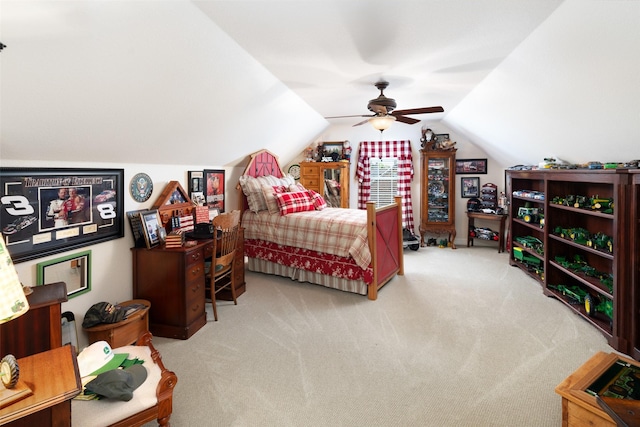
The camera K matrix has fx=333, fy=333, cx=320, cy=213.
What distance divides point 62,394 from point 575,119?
3.83 meters

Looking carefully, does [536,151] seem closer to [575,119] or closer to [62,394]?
[575,119]

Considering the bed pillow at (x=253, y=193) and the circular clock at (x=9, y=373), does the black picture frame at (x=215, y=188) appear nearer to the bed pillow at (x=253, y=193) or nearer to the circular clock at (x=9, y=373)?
the bed pillow at (x=253, y=193)

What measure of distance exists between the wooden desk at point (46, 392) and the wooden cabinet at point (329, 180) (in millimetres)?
4895

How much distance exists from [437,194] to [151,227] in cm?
482

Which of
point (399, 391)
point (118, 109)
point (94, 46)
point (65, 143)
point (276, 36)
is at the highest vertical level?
point (276, 36)

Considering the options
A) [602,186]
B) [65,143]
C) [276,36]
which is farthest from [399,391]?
[602,186]

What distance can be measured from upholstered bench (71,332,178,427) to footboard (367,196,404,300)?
239cm

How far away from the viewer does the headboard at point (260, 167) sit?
4707mm

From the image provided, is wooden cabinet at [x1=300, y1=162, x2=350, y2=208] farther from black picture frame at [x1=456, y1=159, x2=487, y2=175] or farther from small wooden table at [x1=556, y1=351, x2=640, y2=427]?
small wooden table at [x1=556, y1=351, x2=640, y2=427]

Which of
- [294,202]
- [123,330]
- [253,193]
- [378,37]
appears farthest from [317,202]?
[123,330]

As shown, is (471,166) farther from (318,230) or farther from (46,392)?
(46,392)

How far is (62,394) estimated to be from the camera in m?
1.13

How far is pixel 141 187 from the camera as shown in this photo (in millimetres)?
3082

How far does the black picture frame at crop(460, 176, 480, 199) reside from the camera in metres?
6.11
